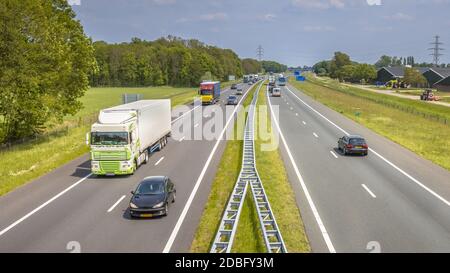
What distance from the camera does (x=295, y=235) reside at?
674 inches

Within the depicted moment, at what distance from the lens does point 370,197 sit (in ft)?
73.3

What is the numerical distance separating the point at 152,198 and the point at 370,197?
35.3 feet

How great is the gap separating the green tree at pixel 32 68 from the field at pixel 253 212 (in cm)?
1801

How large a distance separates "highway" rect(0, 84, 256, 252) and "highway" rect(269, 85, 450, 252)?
17.3 ft

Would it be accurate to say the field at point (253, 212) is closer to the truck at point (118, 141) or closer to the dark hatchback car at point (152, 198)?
Result: the dark hatchback car at point (152, 198)

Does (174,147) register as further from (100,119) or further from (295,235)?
(295,235)

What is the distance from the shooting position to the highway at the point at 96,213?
1672 cm

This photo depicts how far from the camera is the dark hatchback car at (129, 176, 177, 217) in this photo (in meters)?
19.2

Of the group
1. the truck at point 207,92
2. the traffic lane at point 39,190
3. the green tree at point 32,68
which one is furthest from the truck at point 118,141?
the truck at point 207,92

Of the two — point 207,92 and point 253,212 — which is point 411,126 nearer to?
point 207,92

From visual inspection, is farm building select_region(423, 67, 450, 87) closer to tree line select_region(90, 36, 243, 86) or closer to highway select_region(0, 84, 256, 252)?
tree line select_region(90, 36, 243, 86)

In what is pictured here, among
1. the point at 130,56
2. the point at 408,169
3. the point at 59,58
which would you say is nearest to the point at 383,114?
the point at 408,169
